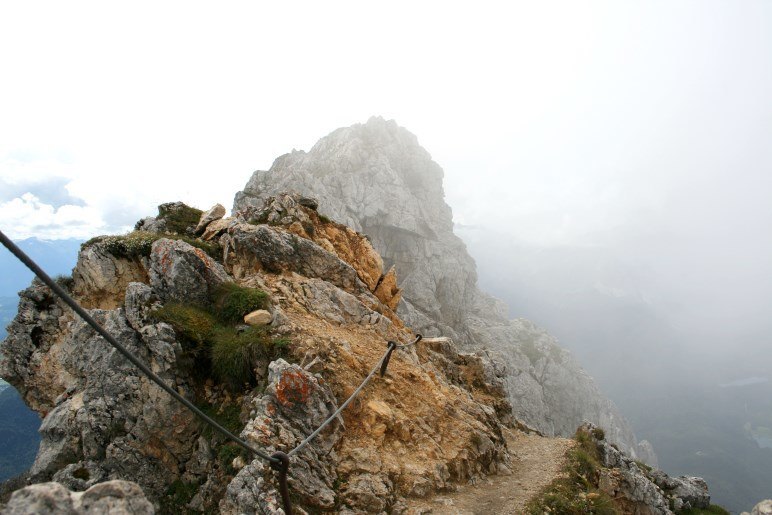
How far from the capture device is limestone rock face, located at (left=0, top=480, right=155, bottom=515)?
11.8 ft

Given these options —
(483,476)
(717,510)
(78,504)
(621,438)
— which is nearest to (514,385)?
(621,438)

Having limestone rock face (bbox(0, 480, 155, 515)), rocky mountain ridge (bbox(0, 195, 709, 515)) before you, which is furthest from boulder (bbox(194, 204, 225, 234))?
limestone rock face (bbox(0, 480, 155, 515))

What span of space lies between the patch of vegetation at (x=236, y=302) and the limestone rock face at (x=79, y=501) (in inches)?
382

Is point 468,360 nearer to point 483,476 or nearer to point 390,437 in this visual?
point 483,476

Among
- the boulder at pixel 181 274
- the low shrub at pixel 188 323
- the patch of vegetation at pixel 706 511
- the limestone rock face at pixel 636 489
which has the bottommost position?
the patch of vegetation at pixel 706 511

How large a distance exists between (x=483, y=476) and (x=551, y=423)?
85.8m

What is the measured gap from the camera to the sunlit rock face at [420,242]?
83.3 metres

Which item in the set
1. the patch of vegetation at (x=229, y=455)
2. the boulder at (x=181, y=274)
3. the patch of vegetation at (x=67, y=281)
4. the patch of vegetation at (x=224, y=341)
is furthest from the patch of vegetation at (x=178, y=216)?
the patch of vegetation at (x=229, y=455)

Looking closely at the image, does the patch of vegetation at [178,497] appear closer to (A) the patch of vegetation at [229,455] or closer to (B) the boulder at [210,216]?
(A) the patch of vegetation at [229,455]

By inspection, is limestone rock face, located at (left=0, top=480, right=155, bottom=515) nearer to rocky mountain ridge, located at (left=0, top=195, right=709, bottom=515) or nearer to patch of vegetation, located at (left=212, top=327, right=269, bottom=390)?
rocky mountain ridge, located at (left=0, top=195, right=709, bottom=515)

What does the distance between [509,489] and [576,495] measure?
7.00ft

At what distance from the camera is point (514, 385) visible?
8450cm

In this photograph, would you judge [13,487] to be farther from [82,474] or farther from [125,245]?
[82,474]

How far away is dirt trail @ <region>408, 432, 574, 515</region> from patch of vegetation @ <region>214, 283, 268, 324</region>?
829cm
